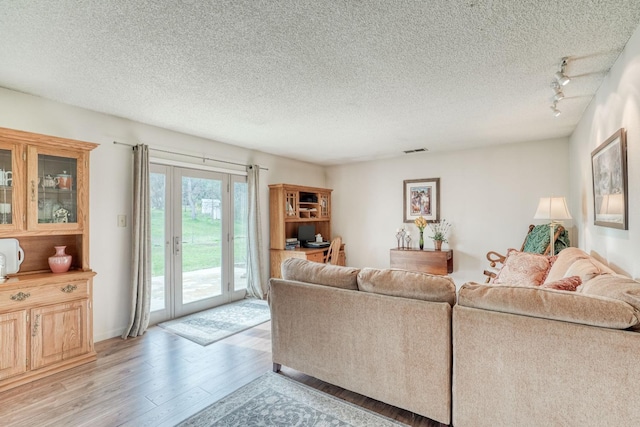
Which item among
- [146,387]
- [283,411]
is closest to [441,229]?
[283,411]

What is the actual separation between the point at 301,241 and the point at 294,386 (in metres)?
3.49

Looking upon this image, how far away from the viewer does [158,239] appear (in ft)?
12.7

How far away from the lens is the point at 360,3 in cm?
160

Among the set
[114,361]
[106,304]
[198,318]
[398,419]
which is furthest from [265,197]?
[398,419]

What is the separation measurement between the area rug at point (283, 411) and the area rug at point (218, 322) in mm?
1166

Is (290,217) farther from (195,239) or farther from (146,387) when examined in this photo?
(146,387)

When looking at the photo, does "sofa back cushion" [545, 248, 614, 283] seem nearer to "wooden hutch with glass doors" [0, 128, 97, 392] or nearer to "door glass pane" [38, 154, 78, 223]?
"wooden hutch with glass doors" [0, 128, 97, 392]

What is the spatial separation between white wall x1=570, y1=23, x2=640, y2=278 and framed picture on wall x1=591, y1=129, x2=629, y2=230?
6 centimetres

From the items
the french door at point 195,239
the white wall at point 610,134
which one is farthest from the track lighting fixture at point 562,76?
the french door at point 195,239

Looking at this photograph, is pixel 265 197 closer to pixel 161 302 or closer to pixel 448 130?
pixel 161 302

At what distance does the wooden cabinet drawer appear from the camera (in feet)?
7.93

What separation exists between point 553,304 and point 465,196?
153 inches

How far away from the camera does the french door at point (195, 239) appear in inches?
153

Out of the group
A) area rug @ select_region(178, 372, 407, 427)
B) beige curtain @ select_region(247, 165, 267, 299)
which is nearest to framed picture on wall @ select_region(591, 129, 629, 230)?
area rug @ select_region(178, 372, 407, 427)
